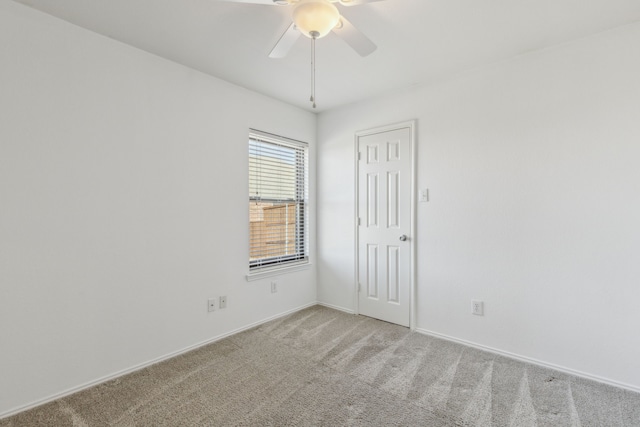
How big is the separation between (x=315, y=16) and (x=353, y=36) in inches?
9.4

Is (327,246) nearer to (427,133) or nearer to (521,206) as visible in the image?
(427,133)

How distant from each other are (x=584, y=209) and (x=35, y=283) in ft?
12.3

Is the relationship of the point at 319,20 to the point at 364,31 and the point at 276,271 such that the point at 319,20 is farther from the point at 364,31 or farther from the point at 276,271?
the point at 276,271

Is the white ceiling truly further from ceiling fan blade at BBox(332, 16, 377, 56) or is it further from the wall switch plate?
the wall switch plate

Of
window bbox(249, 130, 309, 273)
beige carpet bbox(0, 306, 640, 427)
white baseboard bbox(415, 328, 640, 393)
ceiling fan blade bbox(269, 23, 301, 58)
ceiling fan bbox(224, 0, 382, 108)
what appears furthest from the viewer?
window bbox(249, 130, 309, 273)

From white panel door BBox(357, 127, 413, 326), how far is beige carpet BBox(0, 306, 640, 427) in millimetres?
608

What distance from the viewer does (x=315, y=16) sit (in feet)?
4.96

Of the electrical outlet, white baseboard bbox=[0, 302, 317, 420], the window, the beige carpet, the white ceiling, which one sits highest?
the white ceiling

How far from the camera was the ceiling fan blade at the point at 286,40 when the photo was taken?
165 cm

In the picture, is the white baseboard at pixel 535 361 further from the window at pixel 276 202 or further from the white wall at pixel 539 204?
the window at pixel 276 202

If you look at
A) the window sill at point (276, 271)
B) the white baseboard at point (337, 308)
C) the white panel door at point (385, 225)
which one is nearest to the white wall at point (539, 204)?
the white panel door at point (385, 225)

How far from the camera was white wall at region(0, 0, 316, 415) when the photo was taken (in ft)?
5.96

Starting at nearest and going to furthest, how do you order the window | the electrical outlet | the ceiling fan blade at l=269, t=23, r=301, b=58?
1. the ceiling fan blade at l=269, t=23, r=301, b=58
2. the electrical outlet
3. the window

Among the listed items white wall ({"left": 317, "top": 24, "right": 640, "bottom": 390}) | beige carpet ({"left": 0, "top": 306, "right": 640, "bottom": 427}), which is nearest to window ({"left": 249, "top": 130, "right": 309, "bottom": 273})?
beige carpet ({"left": 0, "top": 306, "right": 640, "bottom": 427})
